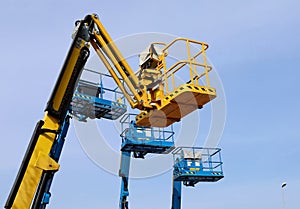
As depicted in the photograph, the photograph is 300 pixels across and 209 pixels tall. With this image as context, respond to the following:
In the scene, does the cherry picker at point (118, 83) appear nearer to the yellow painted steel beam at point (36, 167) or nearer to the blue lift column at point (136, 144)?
the yellow painted steel beam at point (36, 167)

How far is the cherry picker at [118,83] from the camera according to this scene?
691 cm

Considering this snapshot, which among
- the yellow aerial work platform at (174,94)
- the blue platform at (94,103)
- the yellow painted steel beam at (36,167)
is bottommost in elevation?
the yellow painted steel beam at (36,167)

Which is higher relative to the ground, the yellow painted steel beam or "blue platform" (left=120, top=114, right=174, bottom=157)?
"blue platform" (left=120, top=114, right=174, bottom=157)

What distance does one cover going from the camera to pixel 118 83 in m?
8.76

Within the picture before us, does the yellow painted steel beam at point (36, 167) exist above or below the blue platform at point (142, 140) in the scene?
below

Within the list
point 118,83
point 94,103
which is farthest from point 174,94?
point 94,103

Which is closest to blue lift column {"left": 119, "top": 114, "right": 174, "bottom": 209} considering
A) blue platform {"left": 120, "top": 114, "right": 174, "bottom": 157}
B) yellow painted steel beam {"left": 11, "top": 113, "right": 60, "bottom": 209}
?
blue platform {"left": 120, "top": 114, "right": 174, "bottom": 157}

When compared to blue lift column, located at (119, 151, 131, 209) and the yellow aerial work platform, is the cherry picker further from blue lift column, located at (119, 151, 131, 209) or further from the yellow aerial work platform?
blue lift column, located at (119, 151, 131, 209)

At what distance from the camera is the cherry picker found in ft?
22.7

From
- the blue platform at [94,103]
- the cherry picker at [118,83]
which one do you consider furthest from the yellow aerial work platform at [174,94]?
the blue platform at [94,103]

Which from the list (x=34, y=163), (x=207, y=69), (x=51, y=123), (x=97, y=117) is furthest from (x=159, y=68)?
(x=97, y=117)

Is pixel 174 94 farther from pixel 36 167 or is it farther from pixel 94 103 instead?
pixel 94 103

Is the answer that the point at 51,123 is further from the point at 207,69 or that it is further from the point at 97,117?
the point at 97,117

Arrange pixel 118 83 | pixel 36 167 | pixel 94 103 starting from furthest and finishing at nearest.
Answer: pixel 94 103
pixel 118 83
pixel 36 167
